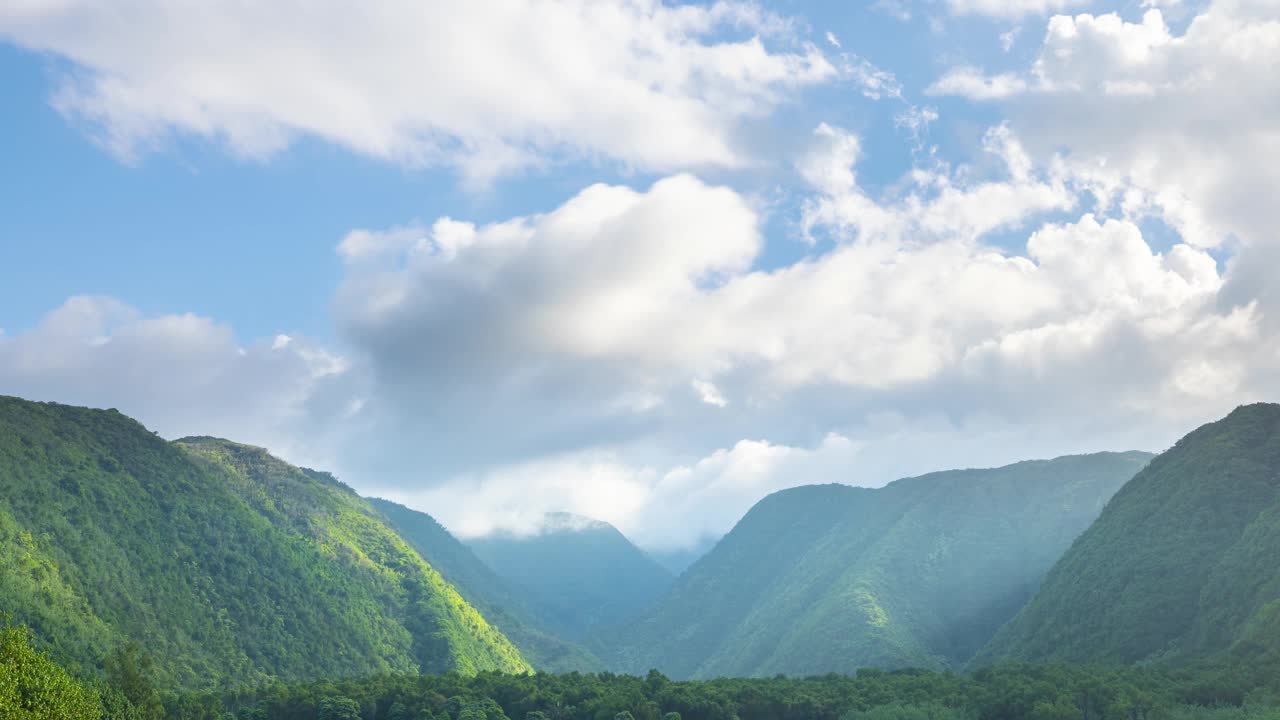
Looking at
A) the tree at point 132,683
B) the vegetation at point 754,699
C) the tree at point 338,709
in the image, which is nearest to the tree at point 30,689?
the tree at point 132,683

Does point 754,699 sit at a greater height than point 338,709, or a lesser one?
lesser

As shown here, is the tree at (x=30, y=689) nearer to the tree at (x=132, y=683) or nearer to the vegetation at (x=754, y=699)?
the tree at (x=132, y=683)

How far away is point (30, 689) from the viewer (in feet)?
300

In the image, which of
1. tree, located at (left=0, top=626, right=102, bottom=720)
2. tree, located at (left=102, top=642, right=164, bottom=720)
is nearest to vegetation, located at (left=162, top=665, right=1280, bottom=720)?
tree, located at (left=102, top=642, right=164, bottom=720)

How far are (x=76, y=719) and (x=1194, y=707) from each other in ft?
488

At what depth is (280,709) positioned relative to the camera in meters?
174

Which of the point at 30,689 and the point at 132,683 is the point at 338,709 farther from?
A: the point at 30,689

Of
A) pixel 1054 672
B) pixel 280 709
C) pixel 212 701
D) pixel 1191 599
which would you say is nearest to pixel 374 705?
pixel 280 709

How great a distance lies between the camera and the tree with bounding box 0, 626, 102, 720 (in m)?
86.2

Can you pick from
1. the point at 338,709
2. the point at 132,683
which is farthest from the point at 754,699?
the point at 132,683

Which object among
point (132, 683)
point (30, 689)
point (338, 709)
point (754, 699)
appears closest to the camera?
point (30, 689)

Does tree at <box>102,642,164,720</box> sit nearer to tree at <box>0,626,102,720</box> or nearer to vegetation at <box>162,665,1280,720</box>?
vegetation at <box>162,665,1280,720</box>

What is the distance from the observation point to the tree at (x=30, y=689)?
8622cm

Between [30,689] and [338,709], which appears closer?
[30,689]
